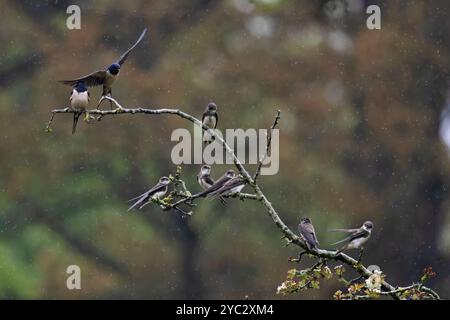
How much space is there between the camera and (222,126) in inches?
846

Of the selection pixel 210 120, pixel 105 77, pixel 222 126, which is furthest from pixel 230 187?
pixel 222 126

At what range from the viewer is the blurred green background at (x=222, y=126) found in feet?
72.0

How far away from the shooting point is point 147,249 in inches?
873

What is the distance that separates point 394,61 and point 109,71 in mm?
13625

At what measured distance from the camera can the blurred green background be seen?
21953 mm

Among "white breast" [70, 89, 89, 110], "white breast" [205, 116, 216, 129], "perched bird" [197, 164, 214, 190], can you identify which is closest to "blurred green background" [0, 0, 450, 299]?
"white breast" [205, 116, 216, 129]

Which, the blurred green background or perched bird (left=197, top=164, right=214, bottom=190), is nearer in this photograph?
perched bird (left=197, top=164, right=214, bottom=190)

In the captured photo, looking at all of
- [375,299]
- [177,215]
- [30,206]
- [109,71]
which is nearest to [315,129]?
[177,215]

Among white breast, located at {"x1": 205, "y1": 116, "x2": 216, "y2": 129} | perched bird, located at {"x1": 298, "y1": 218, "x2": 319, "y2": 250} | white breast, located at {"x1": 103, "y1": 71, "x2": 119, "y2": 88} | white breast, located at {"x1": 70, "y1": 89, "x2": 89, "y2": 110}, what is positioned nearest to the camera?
perched bird, located at {"x1": 298, "y1": 218, "x2": 319, "y2": 250}

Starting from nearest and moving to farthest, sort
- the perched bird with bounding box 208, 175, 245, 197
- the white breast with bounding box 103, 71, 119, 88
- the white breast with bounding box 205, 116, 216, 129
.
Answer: the perched bird with bounding box 208, 175, 245, 197 → the white breast with bounding box 103, 71, 119, 88 → the white breast with bounding box 205, 116, 216, 129

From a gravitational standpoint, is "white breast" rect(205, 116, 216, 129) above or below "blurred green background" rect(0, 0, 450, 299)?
below

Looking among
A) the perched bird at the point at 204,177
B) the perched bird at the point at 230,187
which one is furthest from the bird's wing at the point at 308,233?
the perched bird at the point at 204,177

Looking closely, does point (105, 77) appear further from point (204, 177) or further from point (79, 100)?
point (204, 177)

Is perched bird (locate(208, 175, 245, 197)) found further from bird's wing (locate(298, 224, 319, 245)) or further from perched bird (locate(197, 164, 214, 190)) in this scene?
perched bird (locate(197, 164, 214, 190))
